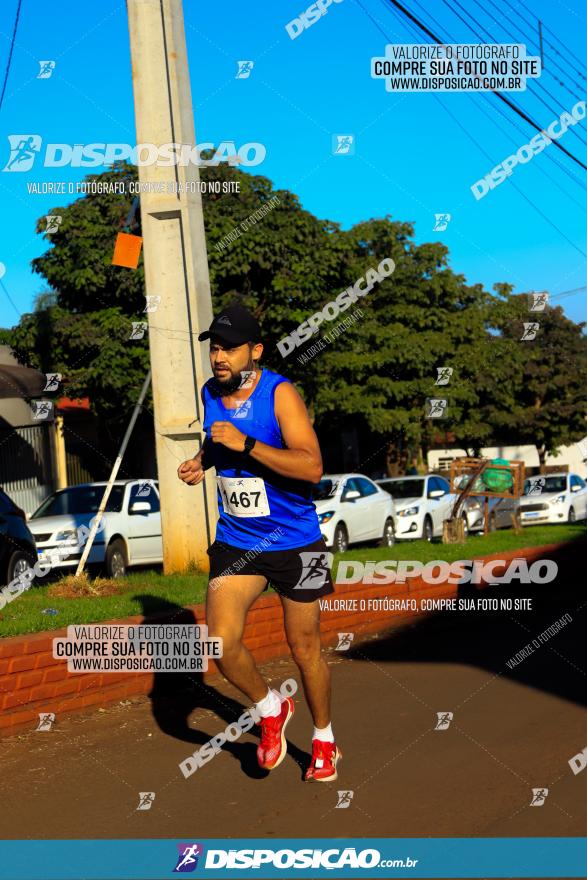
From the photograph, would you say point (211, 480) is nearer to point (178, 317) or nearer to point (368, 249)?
point (178, 317)

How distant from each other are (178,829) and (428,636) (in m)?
5.63

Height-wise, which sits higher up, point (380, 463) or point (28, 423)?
point (28, 423)

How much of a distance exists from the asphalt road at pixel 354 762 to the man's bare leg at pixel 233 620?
0.51 metres

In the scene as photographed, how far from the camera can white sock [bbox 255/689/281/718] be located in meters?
5.15

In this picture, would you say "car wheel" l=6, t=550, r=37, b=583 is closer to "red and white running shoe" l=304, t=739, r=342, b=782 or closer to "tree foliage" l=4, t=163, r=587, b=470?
"tree foliage" l=4, t=163, r=587, b=470

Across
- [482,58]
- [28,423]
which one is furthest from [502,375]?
[482,58]

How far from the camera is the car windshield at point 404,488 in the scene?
80.5ft

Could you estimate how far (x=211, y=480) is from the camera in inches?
428

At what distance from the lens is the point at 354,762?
18.2ft
